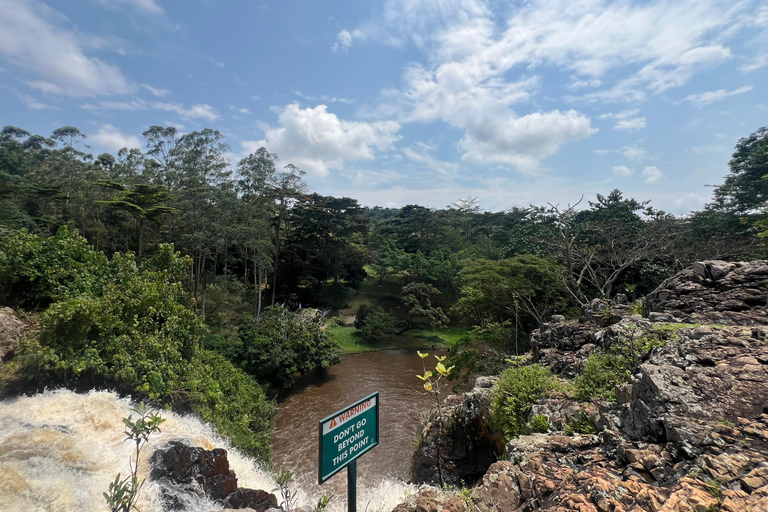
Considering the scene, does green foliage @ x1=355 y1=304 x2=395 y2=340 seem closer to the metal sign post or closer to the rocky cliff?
the rocky cliff

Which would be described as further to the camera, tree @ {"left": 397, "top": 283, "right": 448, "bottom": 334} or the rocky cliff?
tree @ {"left": 397, "top": 283, "right": 448, "bottom": 334}

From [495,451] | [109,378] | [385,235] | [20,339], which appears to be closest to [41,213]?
[20,339]

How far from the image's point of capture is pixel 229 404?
9.80 m

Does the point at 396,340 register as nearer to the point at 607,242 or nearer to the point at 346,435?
the point at 607,242

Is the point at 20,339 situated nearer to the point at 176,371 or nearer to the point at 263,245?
the point at 176,371

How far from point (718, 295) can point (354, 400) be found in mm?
12387

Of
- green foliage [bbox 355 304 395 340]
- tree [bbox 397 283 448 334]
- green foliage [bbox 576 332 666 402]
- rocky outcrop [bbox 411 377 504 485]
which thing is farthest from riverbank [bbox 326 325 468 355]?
green foliage [bbox 576 332 666 402]

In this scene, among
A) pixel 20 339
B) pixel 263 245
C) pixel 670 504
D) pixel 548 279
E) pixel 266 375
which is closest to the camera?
pixel 670 504

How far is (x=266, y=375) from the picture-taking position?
1427cm

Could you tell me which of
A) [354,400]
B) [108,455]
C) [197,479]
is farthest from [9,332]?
[354,400]

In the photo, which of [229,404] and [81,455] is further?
[229,404]

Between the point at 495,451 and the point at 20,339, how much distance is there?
36.3 feet

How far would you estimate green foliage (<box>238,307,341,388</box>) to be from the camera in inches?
547

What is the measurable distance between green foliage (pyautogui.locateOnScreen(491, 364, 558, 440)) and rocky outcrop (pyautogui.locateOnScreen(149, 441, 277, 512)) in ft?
15.2
